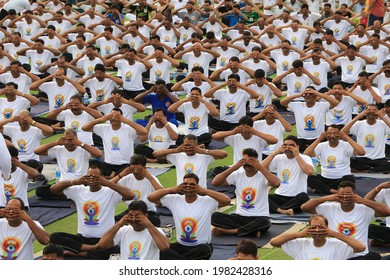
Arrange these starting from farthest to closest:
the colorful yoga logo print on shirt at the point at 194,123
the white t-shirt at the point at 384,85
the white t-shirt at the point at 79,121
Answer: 1. the white t-shirt at the point at 384,85
2. the colorful yoga logo print on shirt at the point at 194,123
3. the white t-shirt at the point at 79,121

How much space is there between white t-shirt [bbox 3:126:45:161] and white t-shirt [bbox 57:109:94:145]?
1.01 meters

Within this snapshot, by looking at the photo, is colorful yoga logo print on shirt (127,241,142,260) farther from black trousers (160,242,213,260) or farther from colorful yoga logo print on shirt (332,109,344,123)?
colorful yoga logo print on shirt (332,109,344,123)

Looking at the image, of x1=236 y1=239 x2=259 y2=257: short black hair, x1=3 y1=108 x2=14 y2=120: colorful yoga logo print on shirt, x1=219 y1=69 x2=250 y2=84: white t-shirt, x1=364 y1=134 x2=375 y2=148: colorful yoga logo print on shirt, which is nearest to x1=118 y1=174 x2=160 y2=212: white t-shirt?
x1=236 y1=239 x2=259 y2=257: short black hair

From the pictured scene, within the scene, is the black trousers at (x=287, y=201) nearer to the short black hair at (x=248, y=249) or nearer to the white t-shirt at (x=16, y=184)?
the white t-shirt at (x=16, y=184)

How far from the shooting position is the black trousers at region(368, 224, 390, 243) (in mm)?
18031

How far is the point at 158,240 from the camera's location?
16.2 metres

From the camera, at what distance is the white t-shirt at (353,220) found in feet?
56.2

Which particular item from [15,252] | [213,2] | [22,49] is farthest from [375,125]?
[213,2]

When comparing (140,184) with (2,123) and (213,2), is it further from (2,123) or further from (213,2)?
(213,2)

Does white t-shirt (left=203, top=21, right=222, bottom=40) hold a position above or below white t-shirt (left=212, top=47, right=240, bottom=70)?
below

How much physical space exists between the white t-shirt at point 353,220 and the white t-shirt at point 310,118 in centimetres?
605

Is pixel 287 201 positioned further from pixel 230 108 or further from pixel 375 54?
pixel 375 54

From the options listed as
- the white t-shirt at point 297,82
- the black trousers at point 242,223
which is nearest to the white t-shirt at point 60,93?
the white t-shirt at point 297,82

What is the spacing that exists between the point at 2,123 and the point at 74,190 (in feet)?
16.0
